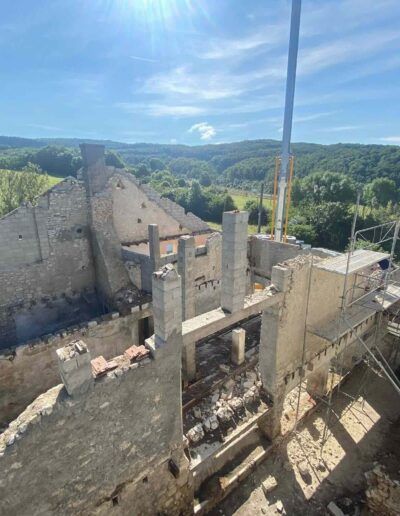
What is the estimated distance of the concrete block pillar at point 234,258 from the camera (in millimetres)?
7312

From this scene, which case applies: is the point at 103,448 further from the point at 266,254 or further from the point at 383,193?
the point at 383,193

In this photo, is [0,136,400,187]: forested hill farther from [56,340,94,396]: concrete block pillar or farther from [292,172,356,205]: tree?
[292,172,356,205]: tree

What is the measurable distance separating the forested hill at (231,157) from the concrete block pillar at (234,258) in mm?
12209

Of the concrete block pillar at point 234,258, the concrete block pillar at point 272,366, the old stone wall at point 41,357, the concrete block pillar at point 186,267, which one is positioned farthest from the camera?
the concrete block pillar at point 186,267

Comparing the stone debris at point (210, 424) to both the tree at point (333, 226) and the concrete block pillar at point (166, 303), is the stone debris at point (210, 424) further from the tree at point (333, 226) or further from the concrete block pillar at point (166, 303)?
the tree at point (333, 226)

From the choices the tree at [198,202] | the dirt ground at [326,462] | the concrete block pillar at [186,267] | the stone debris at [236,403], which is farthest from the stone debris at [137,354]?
the tree at [198,202]

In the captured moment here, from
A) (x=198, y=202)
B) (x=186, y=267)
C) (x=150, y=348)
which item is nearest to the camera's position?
(x=150, y=348)

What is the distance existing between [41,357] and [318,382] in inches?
399

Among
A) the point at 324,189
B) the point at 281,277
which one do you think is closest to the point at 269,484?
the point at 281,277

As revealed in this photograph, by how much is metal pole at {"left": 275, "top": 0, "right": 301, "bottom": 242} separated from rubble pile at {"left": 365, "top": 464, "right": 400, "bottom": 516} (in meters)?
11.6

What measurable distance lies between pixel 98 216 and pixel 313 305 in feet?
31.8

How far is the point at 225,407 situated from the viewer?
955 centimetres

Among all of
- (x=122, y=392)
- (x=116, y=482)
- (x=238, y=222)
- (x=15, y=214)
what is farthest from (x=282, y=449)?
(x=15, y=214)

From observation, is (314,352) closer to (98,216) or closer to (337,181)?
(98,216)
